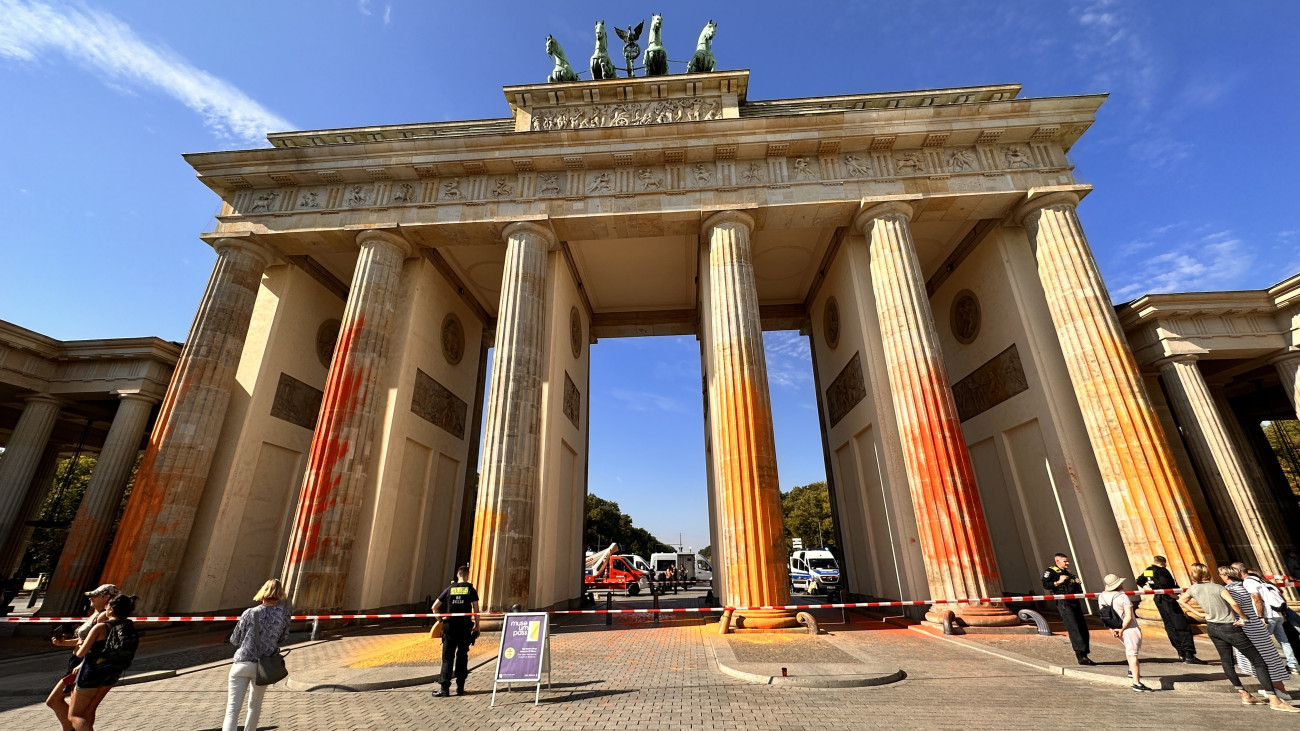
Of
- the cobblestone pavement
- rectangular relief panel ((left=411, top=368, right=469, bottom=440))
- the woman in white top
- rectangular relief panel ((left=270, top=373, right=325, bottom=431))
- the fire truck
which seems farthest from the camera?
the fire truck

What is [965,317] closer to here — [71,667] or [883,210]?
[883,210]

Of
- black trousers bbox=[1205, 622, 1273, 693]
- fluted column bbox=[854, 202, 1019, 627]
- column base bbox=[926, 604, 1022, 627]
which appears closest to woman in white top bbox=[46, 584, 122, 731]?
black trousers bbox=[1205, 622, 1273, 693]

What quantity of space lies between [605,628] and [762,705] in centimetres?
681

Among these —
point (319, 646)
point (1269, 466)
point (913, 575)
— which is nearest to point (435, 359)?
point (319, 646)

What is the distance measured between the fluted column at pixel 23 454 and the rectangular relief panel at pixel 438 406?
11521 mm

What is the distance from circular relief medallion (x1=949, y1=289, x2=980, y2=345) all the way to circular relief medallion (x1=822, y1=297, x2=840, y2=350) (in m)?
3.59

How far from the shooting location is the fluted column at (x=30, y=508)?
16859mm

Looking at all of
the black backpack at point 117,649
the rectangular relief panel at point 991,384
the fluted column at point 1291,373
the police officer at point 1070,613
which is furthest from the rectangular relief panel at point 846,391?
the black backpack at point 117,649

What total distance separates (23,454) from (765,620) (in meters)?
21.7

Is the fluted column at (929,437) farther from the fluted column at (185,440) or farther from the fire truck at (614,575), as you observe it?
the fire truck at (614,575)

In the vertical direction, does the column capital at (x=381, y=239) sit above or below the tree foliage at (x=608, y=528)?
above

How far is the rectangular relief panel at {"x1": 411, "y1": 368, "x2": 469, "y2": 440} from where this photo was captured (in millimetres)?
14633

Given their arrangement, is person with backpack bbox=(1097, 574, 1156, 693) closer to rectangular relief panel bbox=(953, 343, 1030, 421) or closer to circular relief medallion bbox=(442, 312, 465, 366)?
rectangular relief panel bbox=(953, 343, 1030, 421)

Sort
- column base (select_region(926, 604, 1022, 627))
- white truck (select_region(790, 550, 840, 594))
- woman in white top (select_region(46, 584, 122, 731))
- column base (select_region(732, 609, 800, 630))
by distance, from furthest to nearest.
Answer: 1. white truck (select_region(790, 550, 840, 594))
2. column base (select_region(732, 609, 800, 630))
3. column base (select_region(926, 604, 1022, 627))
4. woman in white top (select_region(46, 584, 122, 731))
